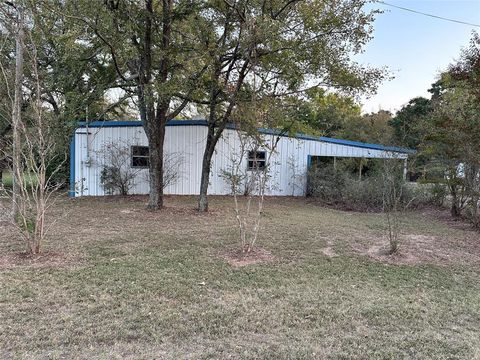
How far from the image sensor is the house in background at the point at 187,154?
12.2 m

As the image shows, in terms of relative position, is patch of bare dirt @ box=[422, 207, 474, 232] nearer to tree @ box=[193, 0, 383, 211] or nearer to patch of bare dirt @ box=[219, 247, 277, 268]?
tree @ box=[193, 0, 383, 211]

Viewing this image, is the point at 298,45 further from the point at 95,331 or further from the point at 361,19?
the point at 95,331

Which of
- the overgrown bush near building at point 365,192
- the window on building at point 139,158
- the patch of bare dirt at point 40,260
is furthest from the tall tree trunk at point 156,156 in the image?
the overgrown bush near building at point 365,192

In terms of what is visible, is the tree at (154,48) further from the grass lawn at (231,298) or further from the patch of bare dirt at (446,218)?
the patch of bare dirt at (446,218)

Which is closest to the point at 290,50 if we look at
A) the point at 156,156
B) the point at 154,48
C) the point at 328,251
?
the point at 154,48

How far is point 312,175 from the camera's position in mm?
13602

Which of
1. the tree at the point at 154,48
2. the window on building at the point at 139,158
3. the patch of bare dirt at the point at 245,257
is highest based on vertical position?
the tree at the point at 154,48

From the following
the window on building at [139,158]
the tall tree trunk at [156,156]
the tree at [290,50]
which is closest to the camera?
the tree at [290,50]

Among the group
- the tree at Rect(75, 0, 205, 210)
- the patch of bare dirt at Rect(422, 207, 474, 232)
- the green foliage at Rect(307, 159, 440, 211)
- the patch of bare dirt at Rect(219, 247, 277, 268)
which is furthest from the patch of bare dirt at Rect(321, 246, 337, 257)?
the green foliage at Rect(307, 159, 440, 211)

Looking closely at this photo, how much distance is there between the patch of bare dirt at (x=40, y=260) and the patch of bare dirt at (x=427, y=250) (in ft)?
13.9

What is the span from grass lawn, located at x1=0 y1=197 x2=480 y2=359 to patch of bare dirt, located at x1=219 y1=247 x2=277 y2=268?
60 mm

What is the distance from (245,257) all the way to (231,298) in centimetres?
144

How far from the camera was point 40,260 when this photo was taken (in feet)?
15.0

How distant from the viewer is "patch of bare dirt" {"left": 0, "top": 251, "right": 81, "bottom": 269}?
4.41 meters
